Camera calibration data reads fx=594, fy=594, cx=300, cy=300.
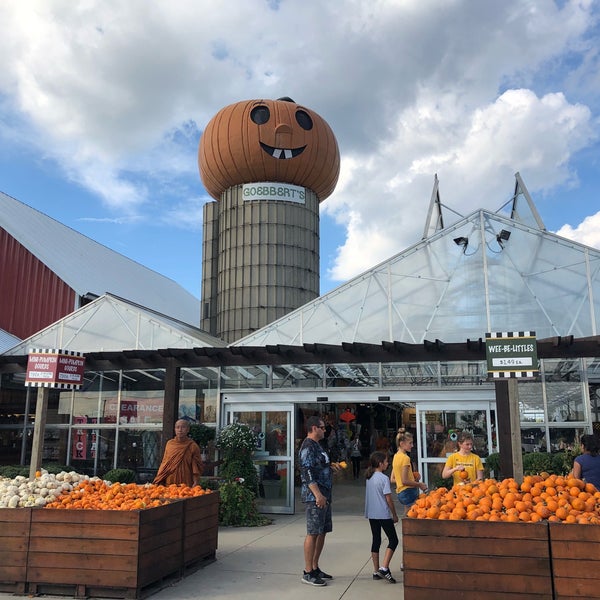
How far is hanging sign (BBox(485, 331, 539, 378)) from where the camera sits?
7340 mm

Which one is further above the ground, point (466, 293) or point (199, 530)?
point (466, 293)

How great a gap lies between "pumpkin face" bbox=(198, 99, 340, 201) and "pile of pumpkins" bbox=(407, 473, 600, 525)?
22.3m

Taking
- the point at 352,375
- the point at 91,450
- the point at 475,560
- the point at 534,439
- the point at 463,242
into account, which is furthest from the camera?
the point at 91,450

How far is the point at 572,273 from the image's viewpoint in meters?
12.1

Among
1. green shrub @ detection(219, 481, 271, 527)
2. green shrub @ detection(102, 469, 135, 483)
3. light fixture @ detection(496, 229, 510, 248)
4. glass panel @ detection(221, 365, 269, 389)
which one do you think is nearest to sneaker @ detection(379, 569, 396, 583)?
green shrub @ detection(219, 481, 271, 527)

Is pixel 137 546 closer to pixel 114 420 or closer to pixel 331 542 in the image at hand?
pixel 331 542

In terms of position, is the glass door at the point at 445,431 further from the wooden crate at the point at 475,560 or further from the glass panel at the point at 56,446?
the glass panel at the point at 56,446

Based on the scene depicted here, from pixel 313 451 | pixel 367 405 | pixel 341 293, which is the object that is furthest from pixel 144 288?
pixel 313 451

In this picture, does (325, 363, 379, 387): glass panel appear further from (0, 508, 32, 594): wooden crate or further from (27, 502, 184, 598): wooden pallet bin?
(0, 508, 32, 594): wooden crate

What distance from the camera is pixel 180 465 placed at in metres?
7.92

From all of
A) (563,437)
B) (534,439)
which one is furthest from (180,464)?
(563,437)

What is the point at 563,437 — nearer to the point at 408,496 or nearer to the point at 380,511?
the point at 408,496

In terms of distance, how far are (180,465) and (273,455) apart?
4556mm

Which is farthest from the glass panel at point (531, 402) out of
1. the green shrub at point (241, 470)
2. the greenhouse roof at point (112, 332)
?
the greenhouse roof at point (112, 332)
